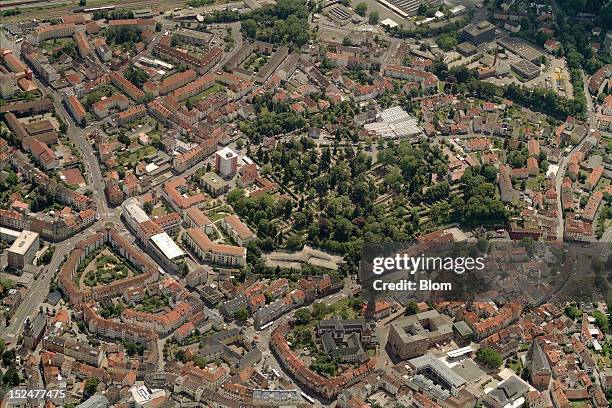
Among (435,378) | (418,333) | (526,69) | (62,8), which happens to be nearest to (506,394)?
(435,378)

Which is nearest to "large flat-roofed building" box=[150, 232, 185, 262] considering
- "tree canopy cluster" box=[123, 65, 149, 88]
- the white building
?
the white building

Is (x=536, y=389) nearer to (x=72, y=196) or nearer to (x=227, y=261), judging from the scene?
(x=227, y=261)

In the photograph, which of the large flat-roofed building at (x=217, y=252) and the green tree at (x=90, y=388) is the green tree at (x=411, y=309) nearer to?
the large flat-roofed building at (x=217, y=252)

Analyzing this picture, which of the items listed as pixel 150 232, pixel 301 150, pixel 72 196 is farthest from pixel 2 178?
pixel 301 150

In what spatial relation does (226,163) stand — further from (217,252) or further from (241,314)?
(241,314)

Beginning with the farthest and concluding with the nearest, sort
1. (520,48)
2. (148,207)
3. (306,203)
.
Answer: (520,48)
(306,203)
(148,207)

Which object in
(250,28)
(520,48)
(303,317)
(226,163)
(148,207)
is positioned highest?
(226,163)

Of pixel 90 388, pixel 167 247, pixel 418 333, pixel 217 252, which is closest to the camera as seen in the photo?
pixel 90 388
